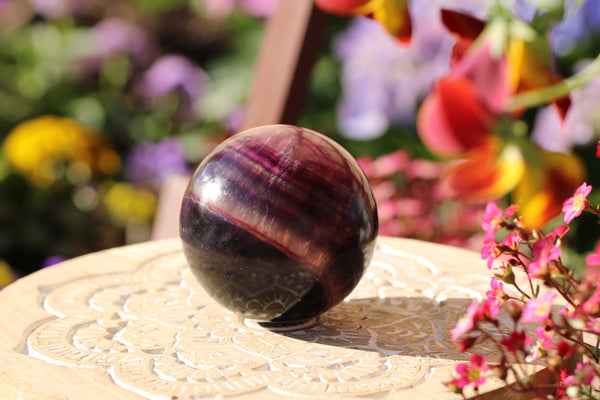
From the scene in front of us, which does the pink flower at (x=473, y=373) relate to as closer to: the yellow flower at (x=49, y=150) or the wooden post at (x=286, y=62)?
the wooden post at (x=286, y=62)

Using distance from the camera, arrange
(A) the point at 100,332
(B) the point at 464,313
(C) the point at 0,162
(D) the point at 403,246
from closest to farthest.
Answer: (A) the point at 100,332 → (B) the point at 464,313 → (D) the point at 403,246 → (C) the point at 0,162

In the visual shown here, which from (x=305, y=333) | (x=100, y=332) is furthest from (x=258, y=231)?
(x=100, y=332)

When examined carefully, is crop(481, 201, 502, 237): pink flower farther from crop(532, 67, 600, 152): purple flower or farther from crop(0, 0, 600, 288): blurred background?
crop(532, 67, 600, 152): purple flower

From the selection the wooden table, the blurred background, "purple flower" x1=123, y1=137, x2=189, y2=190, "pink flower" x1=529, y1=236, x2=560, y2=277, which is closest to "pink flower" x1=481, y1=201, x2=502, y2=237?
"pink flower" x1=529, y1=236, x2=560, y2=277

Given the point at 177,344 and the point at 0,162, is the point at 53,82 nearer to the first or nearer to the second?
the point at 0,162

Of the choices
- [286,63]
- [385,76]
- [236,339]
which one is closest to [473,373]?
[236,339]

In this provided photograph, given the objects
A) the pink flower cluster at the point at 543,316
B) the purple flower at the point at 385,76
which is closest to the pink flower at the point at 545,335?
the pink flower cluster at the point at 543,316
